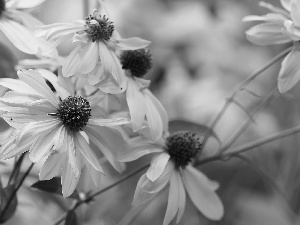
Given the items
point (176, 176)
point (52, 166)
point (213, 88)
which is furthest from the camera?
point (213, 88)

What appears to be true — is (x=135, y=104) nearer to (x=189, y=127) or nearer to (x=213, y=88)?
(x=189, y=127)

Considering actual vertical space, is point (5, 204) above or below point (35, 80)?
below

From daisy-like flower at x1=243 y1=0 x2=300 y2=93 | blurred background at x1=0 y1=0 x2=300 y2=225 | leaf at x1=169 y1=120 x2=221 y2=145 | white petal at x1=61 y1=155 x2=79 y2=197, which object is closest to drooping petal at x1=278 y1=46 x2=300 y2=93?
daisy-like flower at x1=243 y1=0 x2=300 y2=93

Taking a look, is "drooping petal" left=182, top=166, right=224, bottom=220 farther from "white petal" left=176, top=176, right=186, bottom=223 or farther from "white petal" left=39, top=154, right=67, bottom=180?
"white petal" left=39, top=154, right=67, bottom=180

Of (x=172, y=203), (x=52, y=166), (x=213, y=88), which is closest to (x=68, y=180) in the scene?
(x=52, y=166)

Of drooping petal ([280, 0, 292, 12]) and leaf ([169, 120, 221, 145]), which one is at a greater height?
drooping petal ([280, 0, 292, 12])

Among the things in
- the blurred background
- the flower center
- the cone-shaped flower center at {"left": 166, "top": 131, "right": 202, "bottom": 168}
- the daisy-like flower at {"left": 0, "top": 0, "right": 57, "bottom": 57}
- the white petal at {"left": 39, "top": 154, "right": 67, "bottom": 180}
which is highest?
the flower center
